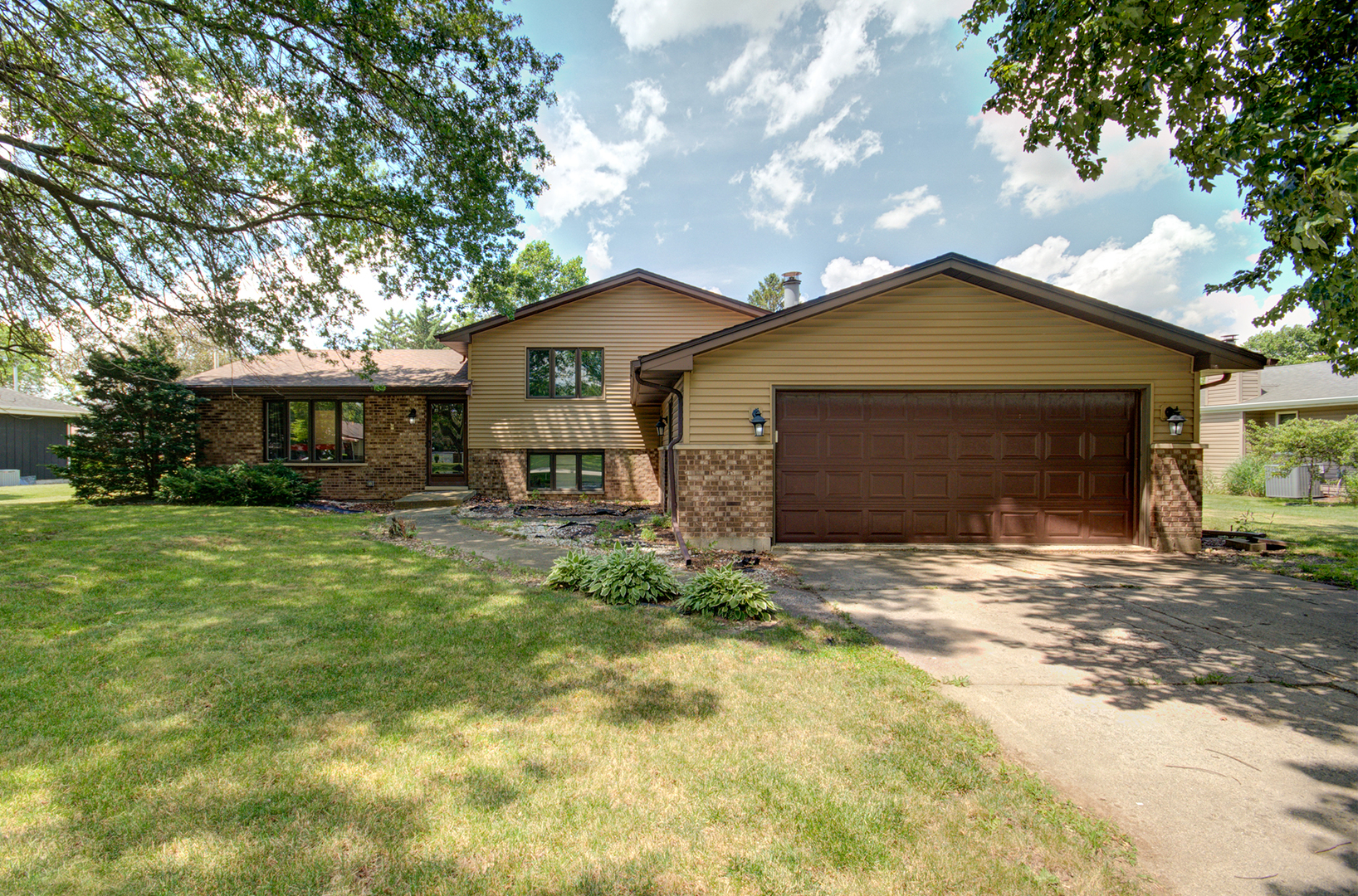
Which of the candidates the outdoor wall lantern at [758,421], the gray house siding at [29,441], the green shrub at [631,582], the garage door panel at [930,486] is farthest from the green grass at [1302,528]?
the gray house siding at [29,441]

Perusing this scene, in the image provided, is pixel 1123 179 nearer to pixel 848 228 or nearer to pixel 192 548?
pixel 848 228

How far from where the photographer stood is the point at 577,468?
15.3m

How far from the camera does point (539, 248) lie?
31609 millimetres

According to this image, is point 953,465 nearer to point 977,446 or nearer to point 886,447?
point 977,446

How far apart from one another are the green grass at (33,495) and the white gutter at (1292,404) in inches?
1378

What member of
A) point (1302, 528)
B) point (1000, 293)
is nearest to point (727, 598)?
point (1000, 293)

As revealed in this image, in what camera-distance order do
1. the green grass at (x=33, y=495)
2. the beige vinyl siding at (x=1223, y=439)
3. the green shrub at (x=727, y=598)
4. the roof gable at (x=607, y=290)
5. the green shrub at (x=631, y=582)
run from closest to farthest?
the green shrub at (x=727, y=598) → the green shrub at (x=631, y=582) → the green grass at (x=33, y=495) → the roof gable at (x=607, y=290) → the beige vinyl siding at (x=1223, y=439)

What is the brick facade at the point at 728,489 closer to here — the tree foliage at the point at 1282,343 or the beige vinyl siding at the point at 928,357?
the beige vinyl siding at the point at 928,357

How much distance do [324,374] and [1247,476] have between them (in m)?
28.8

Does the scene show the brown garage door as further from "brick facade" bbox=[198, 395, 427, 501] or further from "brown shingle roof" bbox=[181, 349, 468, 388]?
"brick facade" bbox=[198, 395, 427, 501]

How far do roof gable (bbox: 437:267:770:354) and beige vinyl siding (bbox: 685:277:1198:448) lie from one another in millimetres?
6321

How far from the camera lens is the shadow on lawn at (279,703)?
7.16 ft

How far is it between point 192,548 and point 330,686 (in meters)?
5.73

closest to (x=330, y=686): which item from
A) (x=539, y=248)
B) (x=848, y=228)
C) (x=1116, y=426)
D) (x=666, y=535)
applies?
(x=666, y=535)
